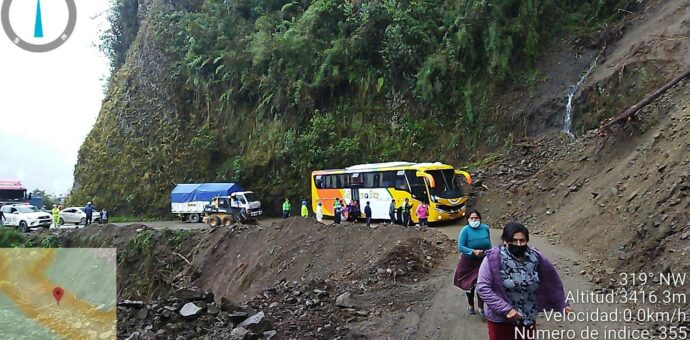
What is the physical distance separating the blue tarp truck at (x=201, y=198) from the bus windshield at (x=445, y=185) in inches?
474

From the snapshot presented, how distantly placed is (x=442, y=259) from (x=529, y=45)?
14.6 metres

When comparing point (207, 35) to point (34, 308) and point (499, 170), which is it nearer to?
point (499, 170)

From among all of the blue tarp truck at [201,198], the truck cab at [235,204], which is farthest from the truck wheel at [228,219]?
the blue tarp truck at [201,198]

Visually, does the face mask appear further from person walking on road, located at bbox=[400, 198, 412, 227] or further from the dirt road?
person walking on road, located at bbox=[400, 198, 412, 227]

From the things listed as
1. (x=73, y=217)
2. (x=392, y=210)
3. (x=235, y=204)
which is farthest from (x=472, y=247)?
(x=73, y=217)

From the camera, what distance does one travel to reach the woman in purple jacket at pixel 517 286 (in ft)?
13.9

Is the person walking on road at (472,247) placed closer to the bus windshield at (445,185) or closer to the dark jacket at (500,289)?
the dark jacket at (500,289)

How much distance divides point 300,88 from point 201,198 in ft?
28.8

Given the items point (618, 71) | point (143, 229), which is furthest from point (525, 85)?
point (143, 229)

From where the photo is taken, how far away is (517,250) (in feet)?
14.2

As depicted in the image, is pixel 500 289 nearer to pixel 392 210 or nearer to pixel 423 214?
pixel 423 214

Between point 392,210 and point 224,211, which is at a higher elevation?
point 392,210

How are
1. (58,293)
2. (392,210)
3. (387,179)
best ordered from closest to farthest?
(58,293)
(392,210)
(387,179)

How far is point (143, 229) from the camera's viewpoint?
25.2 metres
